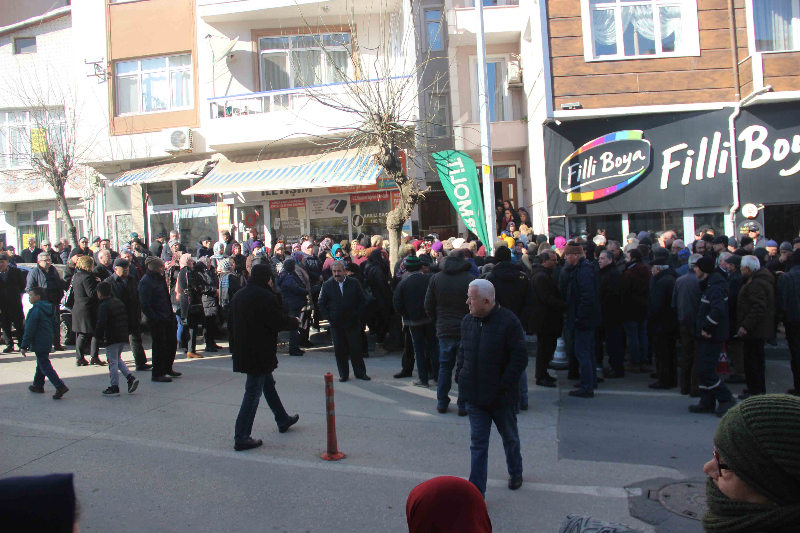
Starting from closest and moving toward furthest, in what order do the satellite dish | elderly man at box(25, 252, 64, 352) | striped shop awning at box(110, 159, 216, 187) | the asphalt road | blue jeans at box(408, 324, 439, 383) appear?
1. the asphalt road
2. blue jeans at box(408, 324, 439, 383)
3. elderly man at box(25, 252, 64, 352)
4. the satellite dish
5. striped shop awning at box(110, 159, 216, 187)

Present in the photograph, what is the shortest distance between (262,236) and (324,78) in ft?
17.5

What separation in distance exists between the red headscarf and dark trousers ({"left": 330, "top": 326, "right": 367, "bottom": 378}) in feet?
22.6

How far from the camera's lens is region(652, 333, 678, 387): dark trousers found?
8.63m

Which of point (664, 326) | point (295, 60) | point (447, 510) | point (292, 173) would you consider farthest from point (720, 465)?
point (295, 60)

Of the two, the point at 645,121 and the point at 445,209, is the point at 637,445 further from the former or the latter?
the point at 445,209

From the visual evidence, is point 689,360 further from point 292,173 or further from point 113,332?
point 292,173

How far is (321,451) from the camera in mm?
6312

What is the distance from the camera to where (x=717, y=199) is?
1573cm

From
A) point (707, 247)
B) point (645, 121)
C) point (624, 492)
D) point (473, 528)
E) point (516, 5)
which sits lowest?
point (624, 492)

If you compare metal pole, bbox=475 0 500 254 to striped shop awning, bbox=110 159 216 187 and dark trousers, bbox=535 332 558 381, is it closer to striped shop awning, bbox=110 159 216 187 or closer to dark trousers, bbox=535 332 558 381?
dark trousers, bbox=535 332 558 381

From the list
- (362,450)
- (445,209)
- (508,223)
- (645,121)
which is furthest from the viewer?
(445,209)

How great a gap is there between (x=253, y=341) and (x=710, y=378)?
5.37m

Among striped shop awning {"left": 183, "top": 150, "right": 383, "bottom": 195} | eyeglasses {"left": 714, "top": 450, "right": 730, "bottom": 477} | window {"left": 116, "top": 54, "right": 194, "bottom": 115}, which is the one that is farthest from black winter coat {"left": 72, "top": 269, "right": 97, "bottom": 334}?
window {"left": 116, "top": 54, "right": 194, "bottom": 115}

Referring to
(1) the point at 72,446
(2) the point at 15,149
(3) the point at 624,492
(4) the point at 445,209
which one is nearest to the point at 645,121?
(4) the point at 445,209
